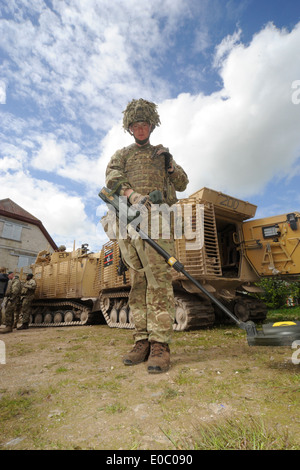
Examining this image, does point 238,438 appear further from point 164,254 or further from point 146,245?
point 146,245

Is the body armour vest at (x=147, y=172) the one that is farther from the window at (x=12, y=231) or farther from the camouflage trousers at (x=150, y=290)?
the window at (x=12, y=231)

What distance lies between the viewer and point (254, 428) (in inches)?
46.0

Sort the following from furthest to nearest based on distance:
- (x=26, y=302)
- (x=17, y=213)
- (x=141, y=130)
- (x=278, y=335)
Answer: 1. (x=17, y=213)
2. (x=26, y=302)
3. (x=141, y=130)
4. (x=278, y=335)

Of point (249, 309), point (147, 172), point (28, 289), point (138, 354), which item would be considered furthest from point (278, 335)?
point (28, 289)

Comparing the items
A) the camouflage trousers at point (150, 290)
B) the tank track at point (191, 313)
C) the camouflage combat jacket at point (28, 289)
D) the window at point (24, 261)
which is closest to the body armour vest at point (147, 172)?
the camouflage trousers at point (150, 290)

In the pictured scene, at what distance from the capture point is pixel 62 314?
36.7 feet

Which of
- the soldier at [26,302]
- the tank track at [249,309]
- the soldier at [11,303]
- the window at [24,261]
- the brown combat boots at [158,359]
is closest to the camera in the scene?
the brown combat boots at [158,359]

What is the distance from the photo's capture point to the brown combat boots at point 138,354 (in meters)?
2.65

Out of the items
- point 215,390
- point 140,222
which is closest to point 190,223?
point 140,222

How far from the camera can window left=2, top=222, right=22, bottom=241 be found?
23.8 metres

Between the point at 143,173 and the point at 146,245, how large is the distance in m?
0.93

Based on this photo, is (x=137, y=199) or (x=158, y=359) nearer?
(x=158, y=359)

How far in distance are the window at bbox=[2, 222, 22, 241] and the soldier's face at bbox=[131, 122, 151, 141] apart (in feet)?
78.3

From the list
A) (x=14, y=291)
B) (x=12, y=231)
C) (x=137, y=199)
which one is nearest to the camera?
(x=137, y=199)
